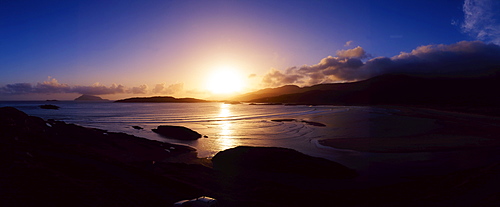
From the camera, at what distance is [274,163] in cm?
1530

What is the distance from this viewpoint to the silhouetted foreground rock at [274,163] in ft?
46.9

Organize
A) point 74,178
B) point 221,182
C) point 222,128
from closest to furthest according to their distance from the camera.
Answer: point 74,178 < point 221,182 < point 222,128

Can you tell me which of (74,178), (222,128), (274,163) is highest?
(74,178)

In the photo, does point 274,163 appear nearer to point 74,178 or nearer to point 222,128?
point 74,178

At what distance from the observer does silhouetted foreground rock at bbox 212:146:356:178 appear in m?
14.3

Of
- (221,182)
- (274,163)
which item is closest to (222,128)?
(274,163)

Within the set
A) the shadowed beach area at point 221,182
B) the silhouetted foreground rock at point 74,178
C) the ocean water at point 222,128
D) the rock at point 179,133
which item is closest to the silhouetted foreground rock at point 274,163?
the shadowed beach area at point 221,182

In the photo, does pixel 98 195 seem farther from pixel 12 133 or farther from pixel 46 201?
pixel 12 133

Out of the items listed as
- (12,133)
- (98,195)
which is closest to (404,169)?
(98,195)

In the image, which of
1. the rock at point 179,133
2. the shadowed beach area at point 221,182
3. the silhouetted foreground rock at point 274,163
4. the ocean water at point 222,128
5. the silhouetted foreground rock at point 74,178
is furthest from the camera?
the rock at point 179,133

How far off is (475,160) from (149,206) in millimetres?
21444

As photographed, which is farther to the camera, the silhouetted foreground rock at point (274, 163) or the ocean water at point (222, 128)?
the ocean water at point (222, 128)

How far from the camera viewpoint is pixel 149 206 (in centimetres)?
868

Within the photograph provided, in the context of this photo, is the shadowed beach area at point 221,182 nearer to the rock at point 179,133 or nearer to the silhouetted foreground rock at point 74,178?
the silhouetted foreground rock at point 74,178
